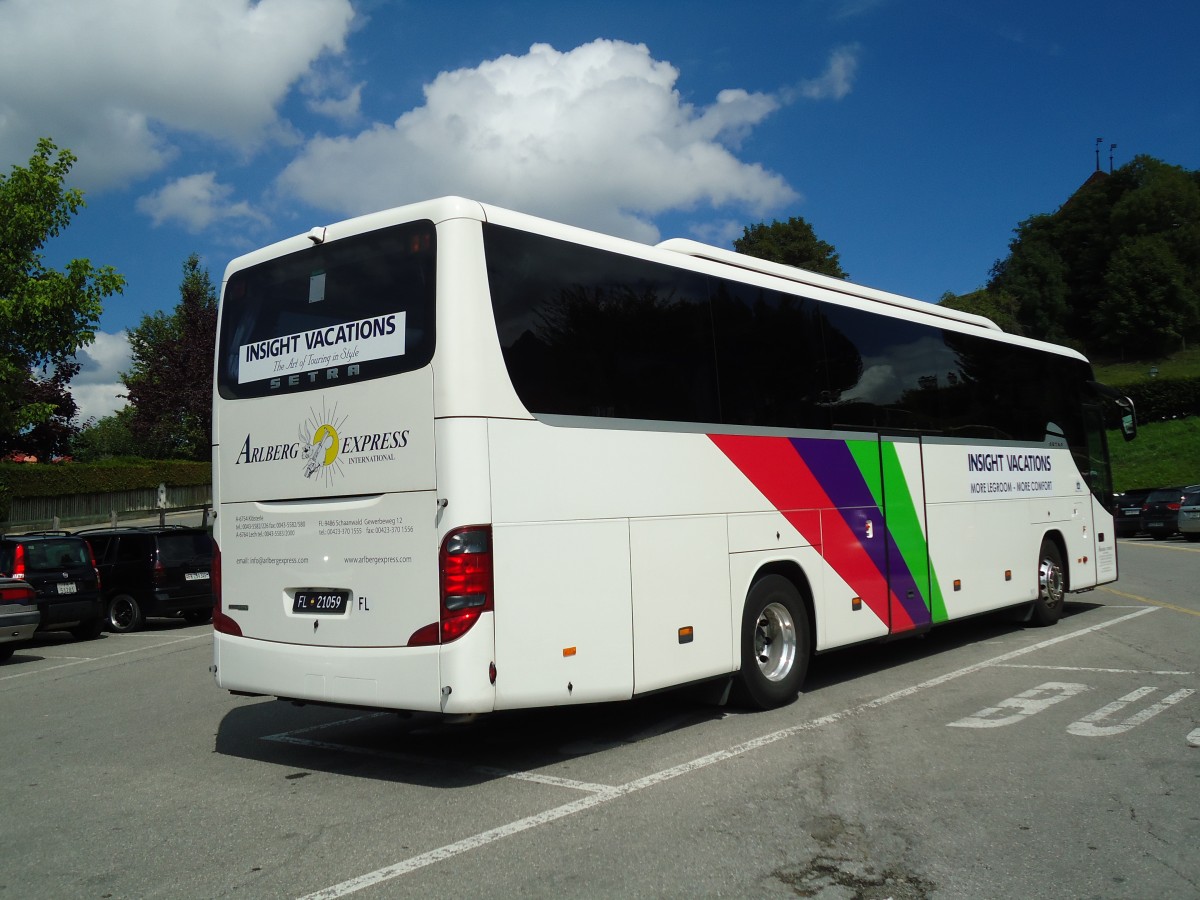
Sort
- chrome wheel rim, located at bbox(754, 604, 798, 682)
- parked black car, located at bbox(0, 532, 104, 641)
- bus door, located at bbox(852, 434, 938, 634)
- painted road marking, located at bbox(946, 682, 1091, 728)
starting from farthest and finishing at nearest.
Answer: parked black car, located at bbox(0, 532, 104, 641) → bus door, located at bbox(852, 434, 938, 634) → chrome wheel rim, located at bbox(754, 604, 798, 682) → painted road marking, located at bbox(946, 682, 1091, 728)

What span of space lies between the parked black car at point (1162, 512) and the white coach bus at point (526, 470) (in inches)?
1019

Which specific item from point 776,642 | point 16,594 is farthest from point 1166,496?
point 16,594

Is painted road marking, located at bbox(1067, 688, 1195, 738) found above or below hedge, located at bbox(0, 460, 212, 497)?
below

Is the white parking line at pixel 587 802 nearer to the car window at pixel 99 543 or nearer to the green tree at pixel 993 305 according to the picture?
the car window at pixel 99 543

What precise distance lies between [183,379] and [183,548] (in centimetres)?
3376

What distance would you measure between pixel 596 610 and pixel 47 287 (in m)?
16.4

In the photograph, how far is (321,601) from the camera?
6.84m

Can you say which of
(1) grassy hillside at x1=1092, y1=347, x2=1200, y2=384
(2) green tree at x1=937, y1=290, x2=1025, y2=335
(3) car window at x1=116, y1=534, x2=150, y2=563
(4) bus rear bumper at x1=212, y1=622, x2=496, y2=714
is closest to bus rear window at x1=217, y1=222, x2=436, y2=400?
(4) bus rear bumper at x1=212, y1=622, x2=496, y2=714

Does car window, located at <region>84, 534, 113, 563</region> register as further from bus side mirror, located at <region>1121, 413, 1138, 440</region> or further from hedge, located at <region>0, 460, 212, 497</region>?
hedge, located at <region>0, 460, 212, 497</region>

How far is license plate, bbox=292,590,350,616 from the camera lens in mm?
6727

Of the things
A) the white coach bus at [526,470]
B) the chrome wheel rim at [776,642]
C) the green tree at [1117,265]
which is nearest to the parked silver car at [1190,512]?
the white coach bus at [526,470]

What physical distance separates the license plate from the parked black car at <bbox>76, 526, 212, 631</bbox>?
12382 mm

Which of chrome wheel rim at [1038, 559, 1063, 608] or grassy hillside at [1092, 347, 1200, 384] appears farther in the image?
grassy hillside at [1092, 347, 1200, 384]

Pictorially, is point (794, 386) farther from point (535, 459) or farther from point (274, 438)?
point (274, 438)
